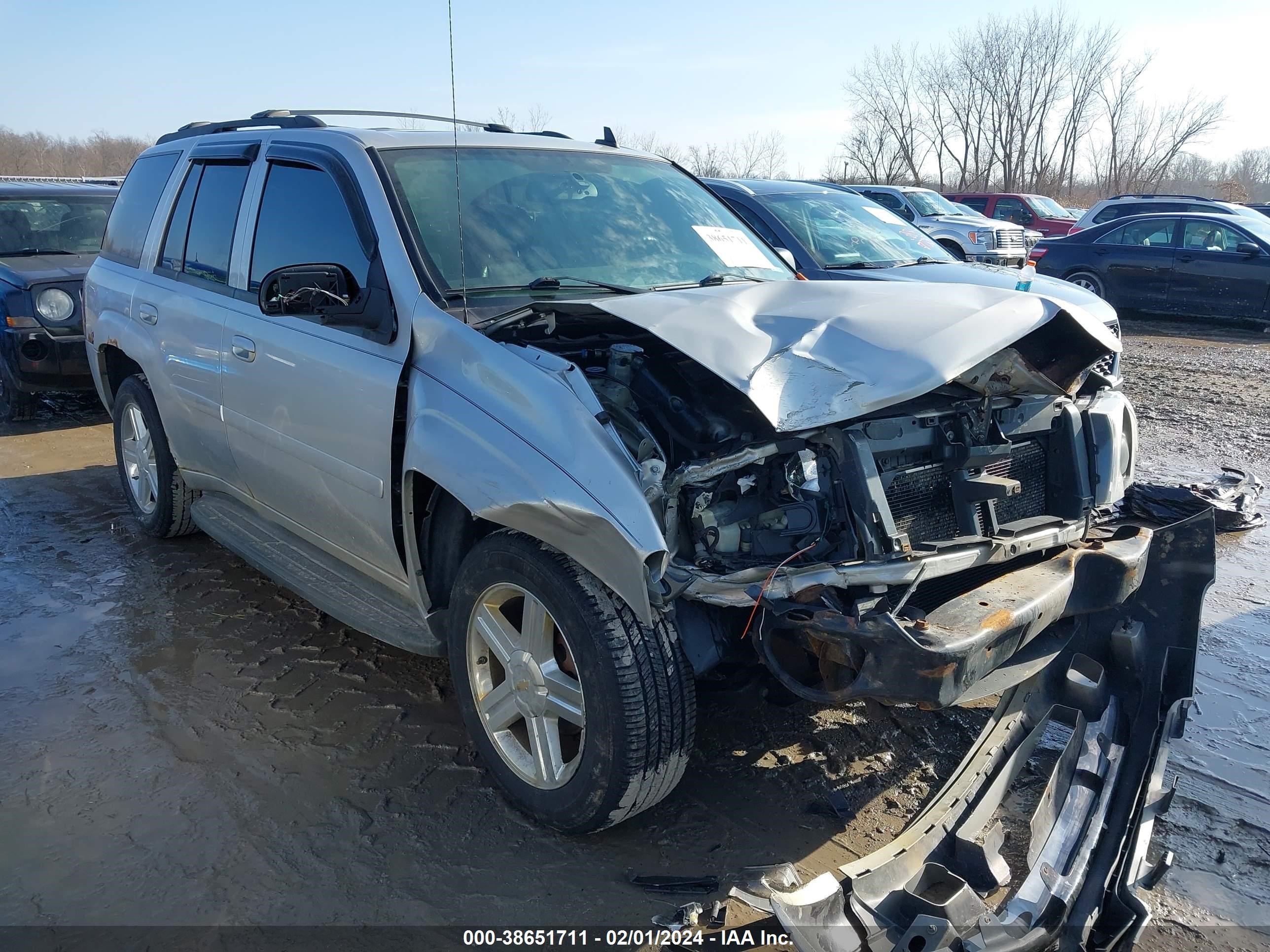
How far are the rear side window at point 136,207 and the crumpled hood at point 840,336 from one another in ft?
10.2

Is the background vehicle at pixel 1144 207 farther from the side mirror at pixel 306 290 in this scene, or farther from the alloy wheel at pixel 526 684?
the alloy wheel at pixel 526 684

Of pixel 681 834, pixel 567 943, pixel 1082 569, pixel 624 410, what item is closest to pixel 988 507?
pixel 1082 569

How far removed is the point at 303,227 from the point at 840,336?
2.21 metres

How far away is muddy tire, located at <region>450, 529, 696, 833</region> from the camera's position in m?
2.69

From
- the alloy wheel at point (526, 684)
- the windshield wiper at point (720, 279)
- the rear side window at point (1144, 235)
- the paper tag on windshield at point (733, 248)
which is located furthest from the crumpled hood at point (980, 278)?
the rear side window at point (1144, 235)

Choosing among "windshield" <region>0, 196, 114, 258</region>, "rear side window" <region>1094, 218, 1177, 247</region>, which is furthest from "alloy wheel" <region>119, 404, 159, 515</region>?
"rear side window" <region>1094, 218, 1177, 247</region>

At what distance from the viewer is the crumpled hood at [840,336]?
2.65 meters

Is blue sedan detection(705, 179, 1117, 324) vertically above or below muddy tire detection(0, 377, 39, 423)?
above

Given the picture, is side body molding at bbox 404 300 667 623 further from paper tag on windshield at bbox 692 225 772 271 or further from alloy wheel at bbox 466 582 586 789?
paper tag on windshield at bbox 692 225 772 271

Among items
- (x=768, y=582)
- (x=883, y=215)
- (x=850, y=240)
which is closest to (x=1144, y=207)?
(x=883, y=215)

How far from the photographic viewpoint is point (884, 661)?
2.46 meters

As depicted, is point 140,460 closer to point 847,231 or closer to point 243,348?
point 243,348

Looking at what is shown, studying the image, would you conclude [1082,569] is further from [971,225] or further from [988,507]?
[971,225]

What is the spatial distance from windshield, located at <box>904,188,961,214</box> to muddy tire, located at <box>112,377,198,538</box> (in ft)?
47.2
